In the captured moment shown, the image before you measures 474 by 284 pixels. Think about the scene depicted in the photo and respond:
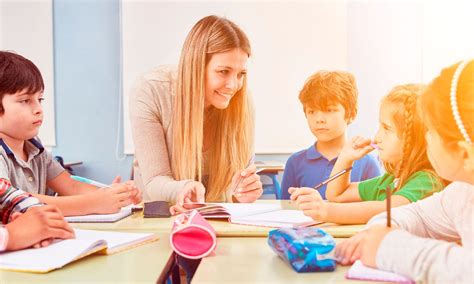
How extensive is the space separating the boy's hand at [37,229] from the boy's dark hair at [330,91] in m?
0.68

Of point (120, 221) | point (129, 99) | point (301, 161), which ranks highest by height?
point (129, 99)

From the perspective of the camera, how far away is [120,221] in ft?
3.91

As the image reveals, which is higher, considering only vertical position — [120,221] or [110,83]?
[110,83]

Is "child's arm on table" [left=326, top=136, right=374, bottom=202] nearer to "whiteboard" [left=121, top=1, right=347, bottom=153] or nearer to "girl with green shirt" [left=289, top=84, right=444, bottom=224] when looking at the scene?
"girl with green shirt" [left=289, top=84, right=444, bottom=224]

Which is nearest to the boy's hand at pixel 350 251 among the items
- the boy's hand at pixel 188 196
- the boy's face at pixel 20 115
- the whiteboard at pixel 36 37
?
the boy's hand at pixel 188 196

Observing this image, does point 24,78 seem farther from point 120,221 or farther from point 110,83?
point 120,221

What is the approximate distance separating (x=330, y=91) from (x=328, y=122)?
0.26 ft

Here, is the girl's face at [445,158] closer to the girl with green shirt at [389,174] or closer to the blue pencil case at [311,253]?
the blue pencil case at [311,253]

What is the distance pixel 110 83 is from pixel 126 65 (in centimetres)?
8

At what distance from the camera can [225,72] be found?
1.44 m

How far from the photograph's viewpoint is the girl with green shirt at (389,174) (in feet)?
3.44

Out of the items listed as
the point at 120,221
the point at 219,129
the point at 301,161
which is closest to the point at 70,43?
the point at 219,129

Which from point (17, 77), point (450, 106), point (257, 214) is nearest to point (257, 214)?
point (257, 214)

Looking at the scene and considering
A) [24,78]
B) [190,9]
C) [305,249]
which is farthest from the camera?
[190,9]
